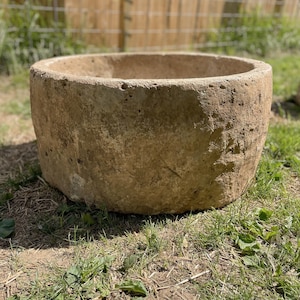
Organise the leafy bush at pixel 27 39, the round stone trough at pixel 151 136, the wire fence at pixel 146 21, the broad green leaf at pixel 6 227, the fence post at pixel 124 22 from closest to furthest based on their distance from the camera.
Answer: the round stone trough at pixel 151 136 < the broad green leaf at pixel 6 227 < the leafy bush at pixel 27 39 < the wire fence at pixel 146 21 < the fence post at pixel 124 22

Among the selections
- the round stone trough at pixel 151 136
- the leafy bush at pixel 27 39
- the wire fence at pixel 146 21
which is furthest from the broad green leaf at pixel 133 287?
the wire fence at pixel 146 21

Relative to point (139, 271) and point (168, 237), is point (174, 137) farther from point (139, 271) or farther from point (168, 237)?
point (139, 271)

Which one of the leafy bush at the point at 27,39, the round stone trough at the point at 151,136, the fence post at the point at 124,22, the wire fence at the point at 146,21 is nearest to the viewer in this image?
the round stone trough at the point at 151,136

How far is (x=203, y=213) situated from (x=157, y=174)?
14.8 inches

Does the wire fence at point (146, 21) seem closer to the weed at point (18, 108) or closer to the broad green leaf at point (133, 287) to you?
the weed at point (18, 108)

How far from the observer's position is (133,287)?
1.64 m

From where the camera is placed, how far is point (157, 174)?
6.32 feet

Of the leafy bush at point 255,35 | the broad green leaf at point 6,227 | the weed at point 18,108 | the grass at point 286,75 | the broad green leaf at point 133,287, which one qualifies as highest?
the leafy bush at point 255,35

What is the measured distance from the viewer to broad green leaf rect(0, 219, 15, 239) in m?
2.03

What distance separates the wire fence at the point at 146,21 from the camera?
4.60 meters

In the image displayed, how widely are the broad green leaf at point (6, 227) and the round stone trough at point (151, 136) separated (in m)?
0.32

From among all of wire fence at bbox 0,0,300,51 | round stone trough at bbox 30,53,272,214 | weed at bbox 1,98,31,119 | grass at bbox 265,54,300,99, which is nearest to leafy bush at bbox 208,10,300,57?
wire fence at bbox 0,0,300,51

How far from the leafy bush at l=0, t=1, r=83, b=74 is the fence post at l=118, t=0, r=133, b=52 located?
758mm

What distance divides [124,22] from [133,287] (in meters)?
4.07
